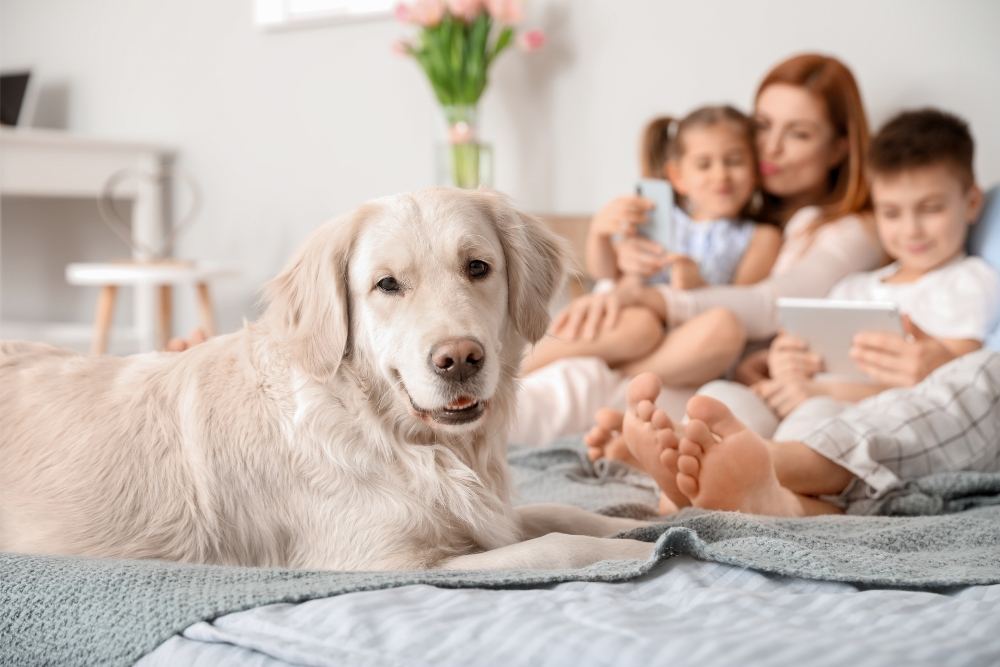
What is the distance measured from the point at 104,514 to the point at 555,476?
0.88 metres

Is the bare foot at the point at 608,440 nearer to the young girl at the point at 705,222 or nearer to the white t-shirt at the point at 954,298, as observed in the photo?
the young girl at the point at 705,222

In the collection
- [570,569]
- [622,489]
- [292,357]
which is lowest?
[622,489]

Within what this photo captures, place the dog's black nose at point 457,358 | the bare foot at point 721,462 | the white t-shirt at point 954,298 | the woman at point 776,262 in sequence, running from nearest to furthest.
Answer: the dog's black nose at point 457,358
the bare foot at point 721,462
the white t-shirt at point 954,298
the woman at point 776,262

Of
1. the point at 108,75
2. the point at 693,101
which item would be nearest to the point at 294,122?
the point at 108,75

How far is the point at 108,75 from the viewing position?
193 inches

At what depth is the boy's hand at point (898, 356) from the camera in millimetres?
2008

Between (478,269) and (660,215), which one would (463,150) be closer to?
(660,215)

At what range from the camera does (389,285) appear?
1262 mm

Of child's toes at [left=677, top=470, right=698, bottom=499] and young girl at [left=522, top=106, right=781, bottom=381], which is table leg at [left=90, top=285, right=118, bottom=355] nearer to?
young girl at [left=522, top=106, right=781, bottom=381]

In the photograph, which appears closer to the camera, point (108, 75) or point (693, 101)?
point (693, 101)

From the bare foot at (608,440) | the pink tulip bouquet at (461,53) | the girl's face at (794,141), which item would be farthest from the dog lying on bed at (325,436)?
the pink tulip bouquet at (461,53)

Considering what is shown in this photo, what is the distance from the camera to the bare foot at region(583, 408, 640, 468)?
5.57 feet

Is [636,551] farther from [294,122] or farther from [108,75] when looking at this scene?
[108,75]

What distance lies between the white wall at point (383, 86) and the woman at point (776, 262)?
0.38 metres
